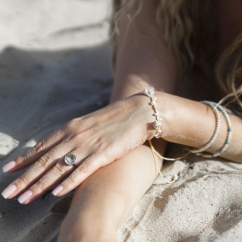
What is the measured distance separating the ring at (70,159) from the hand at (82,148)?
0.04ft

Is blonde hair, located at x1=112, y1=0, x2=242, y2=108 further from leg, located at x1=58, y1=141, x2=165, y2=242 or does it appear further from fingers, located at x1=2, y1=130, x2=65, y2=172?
fingers, located at x1=2, y1=130, x2=65, y2=172

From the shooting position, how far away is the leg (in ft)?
4.00

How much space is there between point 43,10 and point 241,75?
6.53ft

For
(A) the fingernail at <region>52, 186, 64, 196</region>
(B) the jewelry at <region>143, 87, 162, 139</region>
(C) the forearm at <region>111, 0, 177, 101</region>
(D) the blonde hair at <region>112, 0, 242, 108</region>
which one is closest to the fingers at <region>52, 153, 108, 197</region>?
(A) the fingernail at <region>52, 186, 64, 196</region>

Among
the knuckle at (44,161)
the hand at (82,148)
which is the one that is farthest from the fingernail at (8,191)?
the knuckle at (44,161)

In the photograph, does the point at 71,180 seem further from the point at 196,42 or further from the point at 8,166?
the point at 196,42

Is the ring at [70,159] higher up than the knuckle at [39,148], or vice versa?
the knuckle at [39,148]

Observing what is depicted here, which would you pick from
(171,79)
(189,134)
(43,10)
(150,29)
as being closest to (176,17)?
(150,29)

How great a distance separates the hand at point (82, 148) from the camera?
1355 millimetres

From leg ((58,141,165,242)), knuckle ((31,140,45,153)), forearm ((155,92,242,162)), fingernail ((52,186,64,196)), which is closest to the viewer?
leg ((58,141,165,242))

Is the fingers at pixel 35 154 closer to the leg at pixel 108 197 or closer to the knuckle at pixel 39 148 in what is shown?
the knuckle at pixel 39 148

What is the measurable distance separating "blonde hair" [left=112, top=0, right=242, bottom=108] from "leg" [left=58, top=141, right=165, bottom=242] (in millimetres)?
466

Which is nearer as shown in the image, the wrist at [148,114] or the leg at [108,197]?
the leg at [108,197]

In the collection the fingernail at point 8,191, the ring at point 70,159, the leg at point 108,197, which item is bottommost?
the leg at point 108,197
